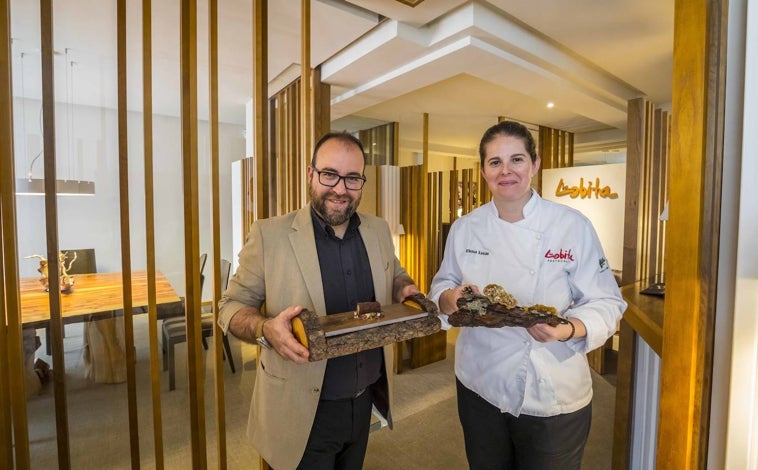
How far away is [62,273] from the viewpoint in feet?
5.16

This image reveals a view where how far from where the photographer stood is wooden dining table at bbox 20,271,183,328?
1537mm

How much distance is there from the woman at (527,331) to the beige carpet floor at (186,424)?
1.33 m

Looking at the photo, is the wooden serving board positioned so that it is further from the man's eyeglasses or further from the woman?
the man's eyeglasses

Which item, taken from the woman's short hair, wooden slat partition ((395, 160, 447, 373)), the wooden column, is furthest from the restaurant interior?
wooden slat partition ((395, 160, 447, 373))

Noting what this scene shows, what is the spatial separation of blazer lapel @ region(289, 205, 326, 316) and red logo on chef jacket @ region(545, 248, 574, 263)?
2.70ft

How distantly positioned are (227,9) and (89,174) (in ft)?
3.80

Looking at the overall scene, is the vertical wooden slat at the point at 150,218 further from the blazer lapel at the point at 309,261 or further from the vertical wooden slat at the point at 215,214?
the blazer lapel at the point at 309,261

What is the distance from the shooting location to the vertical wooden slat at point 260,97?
196cm

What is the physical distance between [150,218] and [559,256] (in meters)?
1.73

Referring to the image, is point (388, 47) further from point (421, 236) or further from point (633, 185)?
point (633, 185)

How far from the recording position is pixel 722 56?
2.71 feet

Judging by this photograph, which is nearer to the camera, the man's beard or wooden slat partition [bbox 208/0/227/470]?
the man's beard

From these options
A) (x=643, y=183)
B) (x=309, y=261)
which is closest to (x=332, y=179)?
(x=309, y=261)

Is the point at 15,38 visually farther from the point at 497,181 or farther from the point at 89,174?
the point at 497,181
